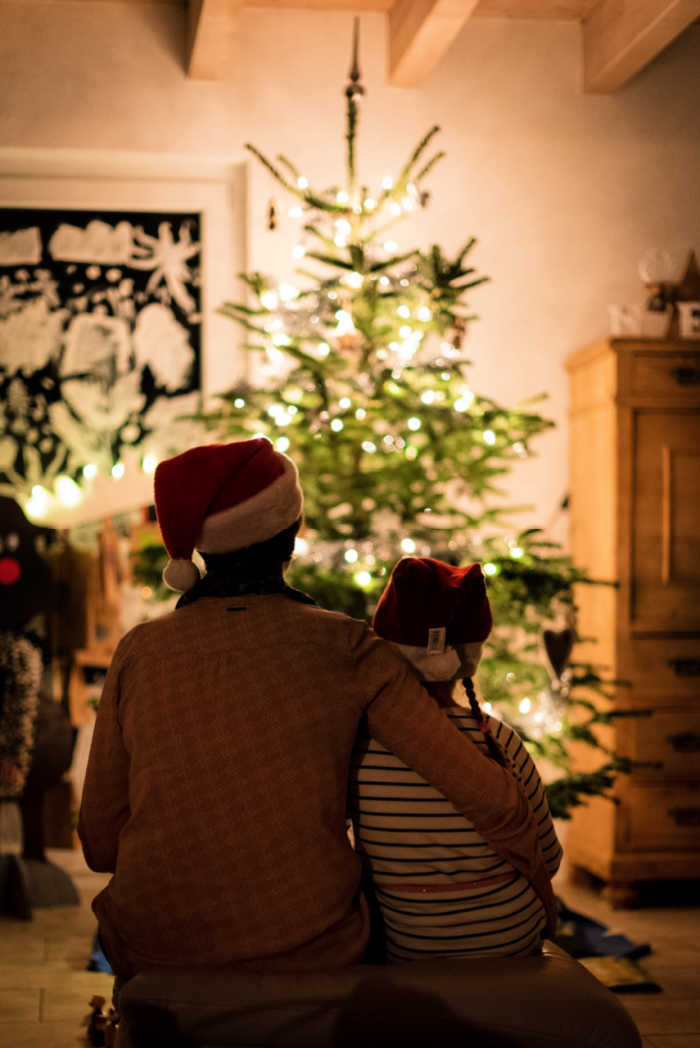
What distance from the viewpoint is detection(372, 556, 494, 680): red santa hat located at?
185cm

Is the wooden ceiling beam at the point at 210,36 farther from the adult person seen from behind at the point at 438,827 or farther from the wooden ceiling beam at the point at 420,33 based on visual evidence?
the adult person seen from behind at the point at 438,827

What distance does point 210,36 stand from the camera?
158 inches

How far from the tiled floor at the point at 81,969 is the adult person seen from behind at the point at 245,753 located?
129 cm

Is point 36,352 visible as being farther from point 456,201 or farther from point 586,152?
point 586,152

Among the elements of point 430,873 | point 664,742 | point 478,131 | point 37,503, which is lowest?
point 664,742

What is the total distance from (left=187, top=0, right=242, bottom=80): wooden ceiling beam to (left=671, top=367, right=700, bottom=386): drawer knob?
186 centimetres

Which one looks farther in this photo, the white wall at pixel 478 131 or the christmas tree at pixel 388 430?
the white wall at pixel 478 131

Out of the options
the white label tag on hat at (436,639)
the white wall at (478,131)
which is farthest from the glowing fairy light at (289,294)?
the white label tag on hat at (436,639)

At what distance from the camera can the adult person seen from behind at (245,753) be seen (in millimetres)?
1709

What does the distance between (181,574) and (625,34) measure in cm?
315

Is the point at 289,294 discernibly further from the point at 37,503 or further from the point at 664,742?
the point at 664,742

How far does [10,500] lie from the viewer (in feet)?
13.4

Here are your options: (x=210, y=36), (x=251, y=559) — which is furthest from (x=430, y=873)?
(x=210, y=36)

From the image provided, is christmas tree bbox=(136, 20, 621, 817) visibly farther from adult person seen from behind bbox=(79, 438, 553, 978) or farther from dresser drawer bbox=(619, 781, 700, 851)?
adult person seen from behind bbox=(79, 438, 553, 978)
